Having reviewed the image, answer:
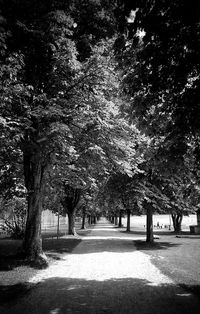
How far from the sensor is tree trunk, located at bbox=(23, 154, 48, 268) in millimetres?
15125

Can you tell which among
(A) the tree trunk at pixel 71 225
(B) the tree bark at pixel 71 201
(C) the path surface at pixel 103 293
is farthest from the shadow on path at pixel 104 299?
(B) the tree bark at pixel 71 201

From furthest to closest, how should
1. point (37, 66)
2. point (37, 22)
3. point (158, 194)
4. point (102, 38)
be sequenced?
1. point (158, 194)
2. point (102, 38)
3. point (37, 66)
4. point (37, 22)

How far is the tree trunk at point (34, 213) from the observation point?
15.1 m

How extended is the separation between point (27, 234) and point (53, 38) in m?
8.93

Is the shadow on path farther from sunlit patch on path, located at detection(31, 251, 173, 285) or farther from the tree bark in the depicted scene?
the tree bark

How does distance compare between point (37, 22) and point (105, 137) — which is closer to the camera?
point (37, 22)

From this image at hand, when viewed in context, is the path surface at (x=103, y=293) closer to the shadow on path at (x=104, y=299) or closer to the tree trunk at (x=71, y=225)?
the shadow on path at (x=104, y=299)

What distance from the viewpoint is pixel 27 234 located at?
51.1 feet

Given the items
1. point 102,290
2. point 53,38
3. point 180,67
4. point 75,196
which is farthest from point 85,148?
point 75,196

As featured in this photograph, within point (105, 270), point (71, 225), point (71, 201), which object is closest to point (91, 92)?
point (105, 270)

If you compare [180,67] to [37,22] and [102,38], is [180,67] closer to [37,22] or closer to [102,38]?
[37,22]

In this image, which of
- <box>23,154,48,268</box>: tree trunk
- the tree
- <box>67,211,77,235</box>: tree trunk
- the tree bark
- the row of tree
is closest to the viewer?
the row of tree

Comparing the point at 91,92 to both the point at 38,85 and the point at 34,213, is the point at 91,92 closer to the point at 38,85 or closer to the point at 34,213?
the point at 38,85

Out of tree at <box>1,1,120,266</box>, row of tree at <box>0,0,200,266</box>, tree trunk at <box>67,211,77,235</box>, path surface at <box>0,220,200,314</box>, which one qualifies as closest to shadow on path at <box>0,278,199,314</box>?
path surface at <box>0,220,200,314</box>
